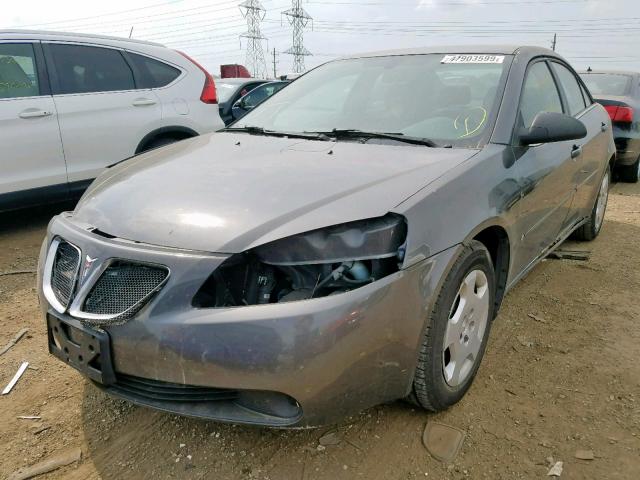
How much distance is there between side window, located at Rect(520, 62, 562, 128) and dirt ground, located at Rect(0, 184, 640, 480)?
1.23m

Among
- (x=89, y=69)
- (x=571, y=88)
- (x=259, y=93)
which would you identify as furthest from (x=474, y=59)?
(x=259, y=93)

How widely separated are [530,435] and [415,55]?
2182 millimetres

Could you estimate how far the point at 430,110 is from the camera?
278 cm

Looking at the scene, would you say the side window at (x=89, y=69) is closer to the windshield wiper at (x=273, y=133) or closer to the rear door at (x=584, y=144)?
the windshield wiper at (x=273, y=133)

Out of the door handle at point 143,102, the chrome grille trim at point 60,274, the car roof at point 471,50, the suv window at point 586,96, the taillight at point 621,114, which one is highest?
the car roof at point 471,50

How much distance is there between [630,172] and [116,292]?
24.2 feet

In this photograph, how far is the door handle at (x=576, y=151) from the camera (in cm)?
333

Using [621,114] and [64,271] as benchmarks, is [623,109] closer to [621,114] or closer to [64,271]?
[621,114]

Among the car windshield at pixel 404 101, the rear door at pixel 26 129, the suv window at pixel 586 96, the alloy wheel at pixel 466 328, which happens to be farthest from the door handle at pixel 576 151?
the rear door at pixel 26 129

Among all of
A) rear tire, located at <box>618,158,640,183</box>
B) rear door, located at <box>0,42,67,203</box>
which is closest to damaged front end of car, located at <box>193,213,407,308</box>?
rear door, located at <box>0,42,67,203</box>

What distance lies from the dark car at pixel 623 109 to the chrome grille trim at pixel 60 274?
6.06 m

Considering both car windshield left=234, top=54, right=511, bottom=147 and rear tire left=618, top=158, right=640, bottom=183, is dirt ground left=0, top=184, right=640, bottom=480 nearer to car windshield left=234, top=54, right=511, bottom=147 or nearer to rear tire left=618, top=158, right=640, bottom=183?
car windshield left=234, top=54, right=511, bottom=147

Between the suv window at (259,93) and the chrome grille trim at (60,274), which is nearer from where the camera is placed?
the chrome grille trim at (60,274)

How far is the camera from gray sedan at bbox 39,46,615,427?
1.69 metres
